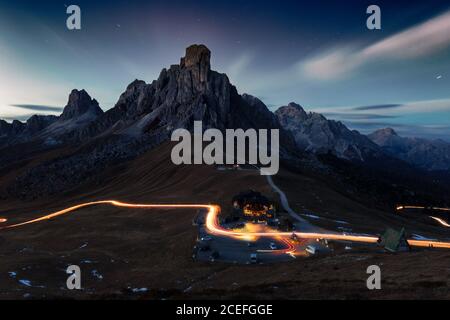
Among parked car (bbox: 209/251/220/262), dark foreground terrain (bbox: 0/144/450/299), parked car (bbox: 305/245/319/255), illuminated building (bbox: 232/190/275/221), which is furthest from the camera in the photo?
illuminated building (bbox: 232/190/275/221)

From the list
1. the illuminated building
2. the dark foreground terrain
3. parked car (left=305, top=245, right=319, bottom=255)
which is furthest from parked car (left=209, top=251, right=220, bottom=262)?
the illuminated building

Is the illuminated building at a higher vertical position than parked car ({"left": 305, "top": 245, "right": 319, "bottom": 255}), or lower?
higher

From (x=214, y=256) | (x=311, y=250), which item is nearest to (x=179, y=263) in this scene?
(x=214, y=256)

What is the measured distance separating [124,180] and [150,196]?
57.3m

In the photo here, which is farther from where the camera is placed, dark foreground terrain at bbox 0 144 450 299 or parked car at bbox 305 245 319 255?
parked car at bbox 305 245 319 255

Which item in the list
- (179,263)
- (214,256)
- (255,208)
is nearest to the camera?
(179,263)

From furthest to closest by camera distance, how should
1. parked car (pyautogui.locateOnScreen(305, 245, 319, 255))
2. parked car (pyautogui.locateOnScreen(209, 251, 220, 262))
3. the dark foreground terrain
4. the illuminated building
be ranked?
1. the illuminated building
2. parked car (pyautogui.locateOnScreen(305, 245, 319, 255))
3. parked car (pyautogui.locateOnScreen(209, 251, 220, 262))
4. the dark foreground terrain

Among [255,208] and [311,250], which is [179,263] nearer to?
[311,250]

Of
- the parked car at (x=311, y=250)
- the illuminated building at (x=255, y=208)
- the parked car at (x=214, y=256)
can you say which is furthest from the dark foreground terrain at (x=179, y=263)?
the illuminated building at (x=255, y=208)

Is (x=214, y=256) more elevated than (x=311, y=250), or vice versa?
(x=311, y=250)

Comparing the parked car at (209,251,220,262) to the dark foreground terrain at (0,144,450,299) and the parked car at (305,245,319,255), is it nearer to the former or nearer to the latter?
the dark foreground terrain at (0,144,450,299)

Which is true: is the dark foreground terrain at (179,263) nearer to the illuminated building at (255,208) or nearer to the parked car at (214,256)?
the parked car at (214,256)

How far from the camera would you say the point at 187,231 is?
77562 millimetres
